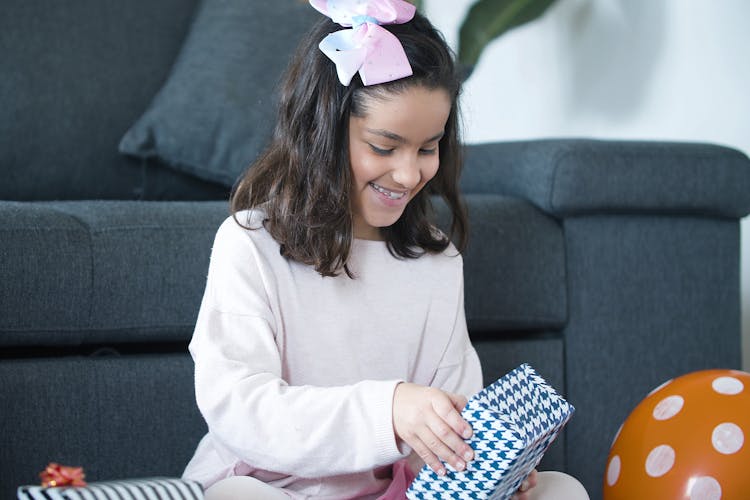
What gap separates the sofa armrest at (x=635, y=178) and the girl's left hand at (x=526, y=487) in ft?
1.81

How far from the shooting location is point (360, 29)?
107cm

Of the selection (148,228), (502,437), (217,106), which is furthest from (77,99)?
(502,437)

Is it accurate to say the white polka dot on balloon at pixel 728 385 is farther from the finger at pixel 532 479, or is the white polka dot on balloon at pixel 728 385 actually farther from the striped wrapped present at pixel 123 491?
the striped wrapped present at pixel 123 491

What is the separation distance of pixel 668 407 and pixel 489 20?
139 cm

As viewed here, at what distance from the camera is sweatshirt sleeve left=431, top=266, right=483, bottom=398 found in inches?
46.1

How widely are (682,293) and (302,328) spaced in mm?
695

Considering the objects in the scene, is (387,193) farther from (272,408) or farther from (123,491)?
(123,491)

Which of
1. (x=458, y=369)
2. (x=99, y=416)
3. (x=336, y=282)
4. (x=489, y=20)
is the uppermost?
(x=489, y=20)

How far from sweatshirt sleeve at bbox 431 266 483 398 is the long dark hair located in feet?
0.54

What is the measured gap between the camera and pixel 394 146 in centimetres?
106

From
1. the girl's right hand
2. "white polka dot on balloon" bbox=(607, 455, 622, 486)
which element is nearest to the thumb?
the girl's right hand

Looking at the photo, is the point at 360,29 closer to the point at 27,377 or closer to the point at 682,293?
the point at 27,377

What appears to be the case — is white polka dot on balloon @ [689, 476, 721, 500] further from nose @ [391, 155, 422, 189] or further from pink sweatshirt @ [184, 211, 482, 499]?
nose @ [391, 155, 422, 189]

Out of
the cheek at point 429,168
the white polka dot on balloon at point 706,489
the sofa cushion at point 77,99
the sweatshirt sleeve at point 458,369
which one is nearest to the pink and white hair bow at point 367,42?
the cheek at point 429,168
